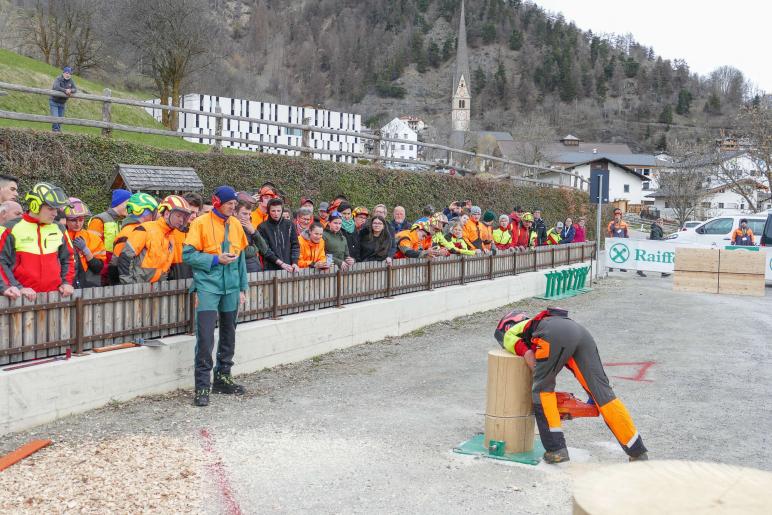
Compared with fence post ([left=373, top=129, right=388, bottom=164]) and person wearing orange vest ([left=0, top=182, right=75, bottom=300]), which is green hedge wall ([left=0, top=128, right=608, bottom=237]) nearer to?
fence post ([left=373, top=129, right=388, bottom=164])

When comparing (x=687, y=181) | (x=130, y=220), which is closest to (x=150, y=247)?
(x=130, y=220)

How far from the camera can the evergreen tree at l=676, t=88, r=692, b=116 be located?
541 feet

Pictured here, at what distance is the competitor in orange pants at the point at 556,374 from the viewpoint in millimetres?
6172

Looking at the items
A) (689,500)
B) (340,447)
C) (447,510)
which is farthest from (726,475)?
(340,447)

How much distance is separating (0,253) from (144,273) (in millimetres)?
1717

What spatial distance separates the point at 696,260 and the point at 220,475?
54.5 ft

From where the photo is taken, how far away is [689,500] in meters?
2.98

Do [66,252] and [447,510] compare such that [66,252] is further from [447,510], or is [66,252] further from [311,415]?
[447,510]

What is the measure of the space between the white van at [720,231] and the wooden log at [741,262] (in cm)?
558

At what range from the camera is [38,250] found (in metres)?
7.21

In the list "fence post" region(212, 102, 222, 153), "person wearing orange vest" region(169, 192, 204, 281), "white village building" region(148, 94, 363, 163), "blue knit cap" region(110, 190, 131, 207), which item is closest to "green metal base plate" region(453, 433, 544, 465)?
"person wearing orange vest" region(169, 192, 204, 281)

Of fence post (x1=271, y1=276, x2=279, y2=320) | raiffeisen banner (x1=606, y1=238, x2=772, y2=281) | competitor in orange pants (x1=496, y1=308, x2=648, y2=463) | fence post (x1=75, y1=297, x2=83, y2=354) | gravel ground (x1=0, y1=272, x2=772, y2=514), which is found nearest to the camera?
gravel ground (x1=0, y1=272, x2=772, y2=514)

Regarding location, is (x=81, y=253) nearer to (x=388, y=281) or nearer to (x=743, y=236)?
(x=388, y=281)

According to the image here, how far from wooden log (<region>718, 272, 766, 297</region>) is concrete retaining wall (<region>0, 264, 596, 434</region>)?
Answer: 776cm
